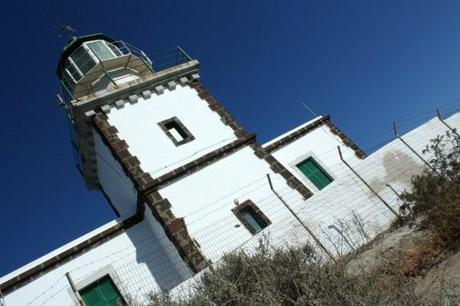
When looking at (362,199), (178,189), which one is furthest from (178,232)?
(362,199)

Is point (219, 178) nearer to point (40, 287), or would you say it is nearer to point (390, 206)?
point (390, 206)

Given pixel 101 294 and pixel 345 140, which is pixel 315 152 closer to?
pixel 345 140

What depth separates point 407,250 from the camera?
700cm

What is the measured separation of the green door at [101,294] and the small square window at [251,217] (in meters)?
4.21

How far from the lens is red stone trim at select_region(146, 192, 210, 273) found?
1095 centimetres

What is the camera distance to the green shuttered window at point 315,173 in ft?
50.8


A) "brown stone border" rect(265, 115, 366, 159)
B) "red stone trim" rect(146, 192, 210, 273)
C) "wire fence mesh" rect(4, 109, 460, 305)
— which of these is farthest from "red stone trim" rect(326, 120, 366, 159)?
"red stone trim" rect(146, 192, 210, 273)

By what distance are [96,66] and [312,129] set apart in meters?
9.51

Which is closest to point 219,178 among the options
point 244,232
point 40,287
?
point 244,232

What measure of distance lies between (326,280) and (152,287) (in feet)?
24.0

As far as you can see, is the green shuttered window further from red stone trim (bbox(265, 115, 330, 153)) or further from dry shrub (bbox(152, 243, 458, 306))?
dry shrub (bbox(152, 243, 458, 306))

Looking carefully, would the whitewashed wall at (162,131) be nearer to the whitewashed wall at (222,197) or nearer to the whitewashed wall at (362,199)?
the whitewashed wall at (222,197)

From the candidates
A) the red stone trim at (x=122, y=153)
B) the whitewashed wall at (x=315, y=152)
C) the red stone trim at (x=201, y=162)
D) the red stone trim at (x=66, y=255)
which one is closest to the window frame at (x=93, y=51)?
the red stone trim at (x=122, y=153)

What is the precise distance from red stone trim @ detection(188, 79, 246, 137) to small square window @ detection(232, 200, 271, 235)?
2.89m
